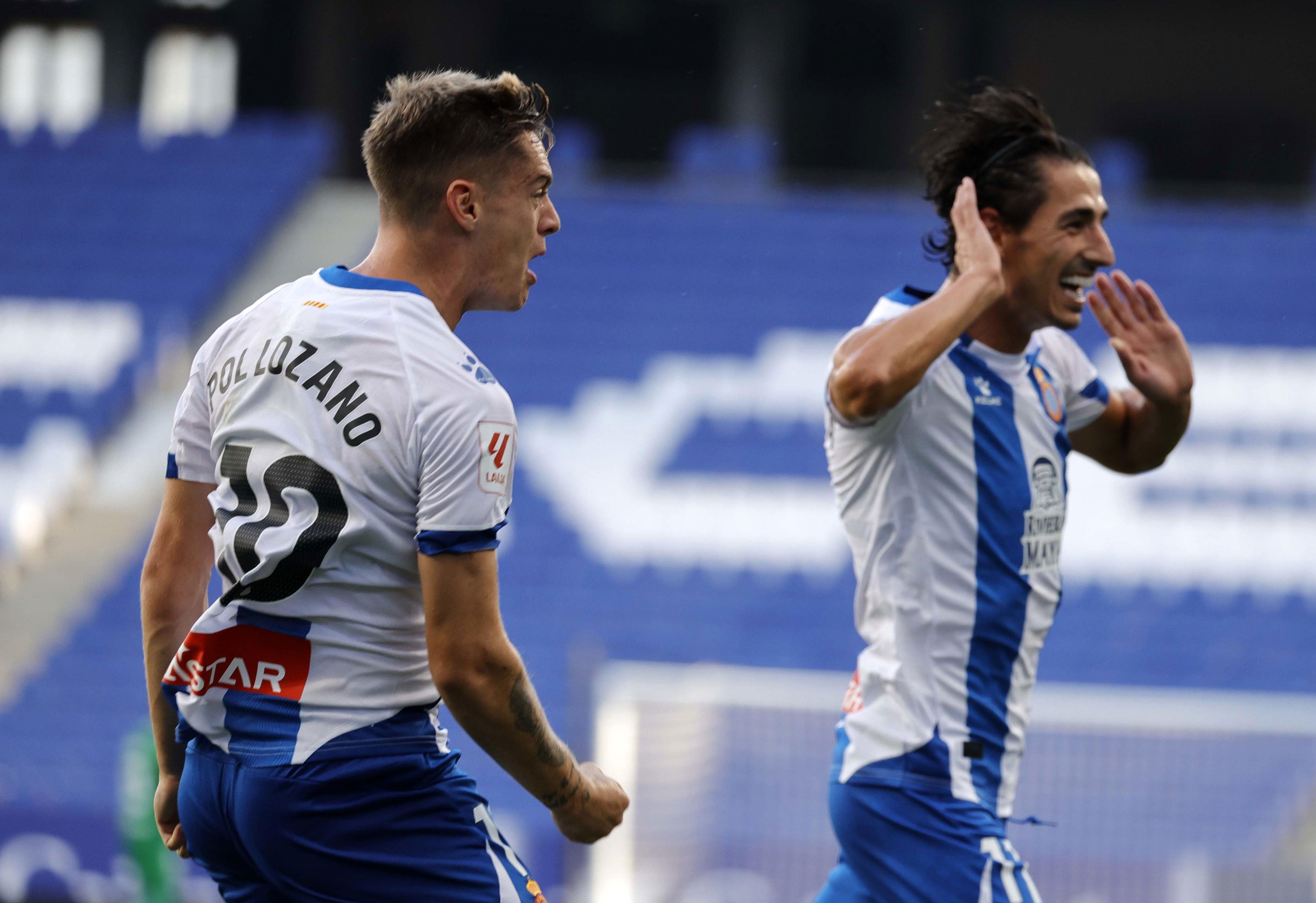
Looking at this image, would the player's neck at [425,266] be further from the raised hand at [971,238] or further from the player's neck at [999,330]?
the player's neck at [999,330]

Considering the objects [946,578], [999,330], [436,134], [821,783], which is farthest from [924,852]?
[821,783]

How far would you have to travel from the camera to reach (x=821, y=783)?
228 inches

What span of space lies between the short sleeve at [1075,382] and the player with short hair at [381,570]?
140 cm

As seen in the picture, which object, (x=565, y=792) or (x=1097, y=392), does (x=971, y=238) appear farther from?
(x=565, y=792)

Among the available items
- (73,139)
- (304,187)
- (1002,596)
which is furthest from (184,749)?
(73,139)

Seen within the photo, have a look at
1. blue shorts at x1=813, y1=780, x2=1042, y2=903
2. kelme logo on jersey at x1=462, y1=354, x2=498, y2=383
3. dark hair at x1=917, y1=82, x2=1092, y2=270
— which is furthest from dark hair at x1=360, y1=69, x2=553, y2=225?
blue shorts at x1=813, y1=780, x2=1042, y2=903

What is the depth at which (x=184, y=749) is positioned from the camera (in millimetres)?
2299

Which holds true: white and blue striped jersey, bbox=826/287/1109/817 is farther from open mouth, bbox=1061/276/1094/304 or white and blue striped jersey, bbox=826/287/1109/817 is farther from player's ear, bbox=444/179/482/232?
player's ear, bbox=444/179/482/232

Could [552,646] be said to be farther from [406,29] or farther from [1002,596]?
[406,29]

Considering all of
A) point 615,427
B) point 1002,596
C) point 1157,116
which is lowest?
point 615,427

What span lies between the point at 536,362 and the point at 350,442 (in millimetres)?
10573

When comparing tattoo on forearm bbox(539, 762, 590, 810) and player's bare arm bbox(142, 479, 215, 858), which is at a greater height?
player's bare arm bbox(142, 479, 215, 858)

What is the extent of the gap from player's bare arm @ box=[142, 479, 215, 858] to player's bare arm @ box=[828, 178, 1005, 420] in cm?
113

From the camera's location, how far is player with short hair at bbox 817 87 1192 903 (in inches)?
102
